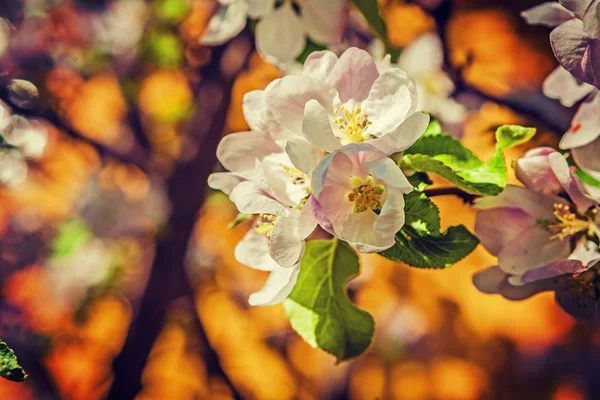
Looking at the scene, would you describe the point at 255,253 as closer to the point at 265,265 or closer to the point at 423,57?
the point at 265,265

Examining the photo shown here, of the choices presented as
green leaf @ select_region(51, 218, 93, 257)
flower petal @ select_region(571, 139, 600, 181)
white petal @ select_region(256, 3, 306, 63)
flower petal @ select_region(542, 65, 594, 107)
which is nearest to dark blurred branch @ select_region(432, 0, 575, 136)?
flower petal @ select_region(542, 65, 594, 107)

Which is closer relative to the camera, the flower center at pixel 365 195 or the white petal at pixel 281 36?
the flower center at pixel 365 195

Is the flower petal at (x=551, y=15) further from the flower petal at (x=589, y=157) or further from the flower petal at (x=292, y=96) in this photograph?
the flower petal at (x=292, y=96)

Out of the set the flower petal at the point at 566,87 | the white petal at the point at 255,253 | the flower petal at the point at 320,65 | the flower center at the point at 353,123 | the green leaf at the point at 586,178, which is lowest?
the white petal at the point at 255,253

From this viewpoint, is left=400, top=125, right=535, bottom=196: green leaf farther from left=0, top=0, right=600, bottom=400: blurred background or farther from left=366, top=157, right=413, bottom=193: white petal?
left=0, top=0, right=600, bottom=400: blurred background

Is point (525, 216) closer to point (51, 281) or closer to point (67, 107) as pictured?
point (67, 107)

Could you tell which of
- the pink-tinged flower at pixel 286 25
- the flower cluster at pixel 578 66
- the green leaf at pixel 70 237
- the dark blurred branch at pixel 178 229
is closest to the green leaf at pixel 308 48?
the pink-tinged flower at pixel 286 25
